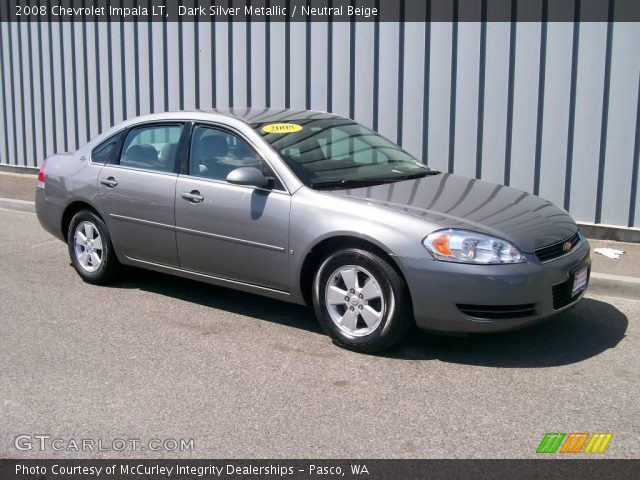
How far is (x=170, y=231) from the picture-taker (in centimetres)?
609

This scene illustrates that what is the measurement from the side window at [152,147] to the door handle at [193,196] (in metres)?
0.36

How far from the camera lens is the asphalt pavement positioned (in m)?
3.96

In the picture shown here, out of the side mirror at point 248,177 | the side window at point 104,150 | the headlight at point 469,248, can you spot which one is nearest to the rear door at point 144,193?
the side window at point 104,150

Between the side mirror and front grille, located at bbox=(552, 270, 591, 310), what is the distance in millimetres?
2090

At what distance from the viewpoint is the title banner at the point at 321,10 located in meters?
7.89

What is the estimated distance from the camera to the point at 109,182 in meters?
6.54

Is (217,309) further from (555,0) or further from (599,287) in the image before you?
(555,0)

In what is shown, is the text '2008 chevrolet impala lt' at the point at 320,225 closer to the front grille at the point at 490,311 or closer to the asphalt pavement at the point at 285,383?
the front grille at the point at 490,311

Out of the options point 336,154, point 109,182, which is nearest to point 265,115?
point 336,154

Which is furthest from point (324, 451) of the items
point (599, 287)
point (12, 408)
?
point (599, 287)

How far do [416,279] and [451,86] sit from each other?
14.3 feet
